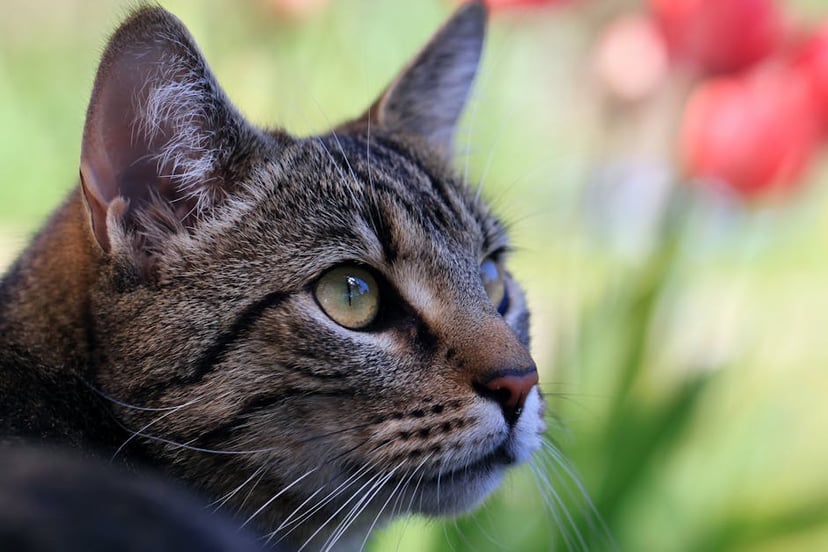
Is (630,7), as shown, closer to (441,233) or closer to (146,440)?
(441,233)

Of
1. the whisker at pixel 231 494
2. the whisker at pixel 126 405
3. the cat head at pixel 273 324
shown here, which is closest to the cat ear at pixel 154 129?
the cat head at pixel 273 324

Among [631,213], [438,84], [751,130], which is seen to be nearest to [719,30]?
[751,130]

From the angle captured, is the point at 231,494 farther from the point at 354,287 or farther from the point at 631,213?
the point at 631,213

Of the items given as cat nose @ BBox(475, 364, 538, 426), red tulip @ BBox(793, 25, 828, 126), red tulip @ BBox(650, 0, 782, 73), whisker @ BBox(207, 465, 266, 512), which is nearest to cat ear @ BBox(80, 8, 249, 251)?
whisker @ BBox(207, 465, 266, 512)

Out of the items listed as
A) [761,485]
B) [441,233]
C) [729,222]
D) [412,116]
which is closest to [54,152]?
[412,116]

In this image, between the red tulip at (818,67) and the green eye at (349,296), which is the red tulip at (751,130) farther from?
the green eye at (349,296)

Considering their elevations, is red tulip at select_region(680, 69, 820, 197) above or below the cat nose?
above

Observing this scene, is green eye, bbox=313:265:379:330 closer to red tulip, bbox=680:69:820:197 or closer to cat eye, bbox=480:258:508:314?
cat eye, bbox=480:258:508:314
